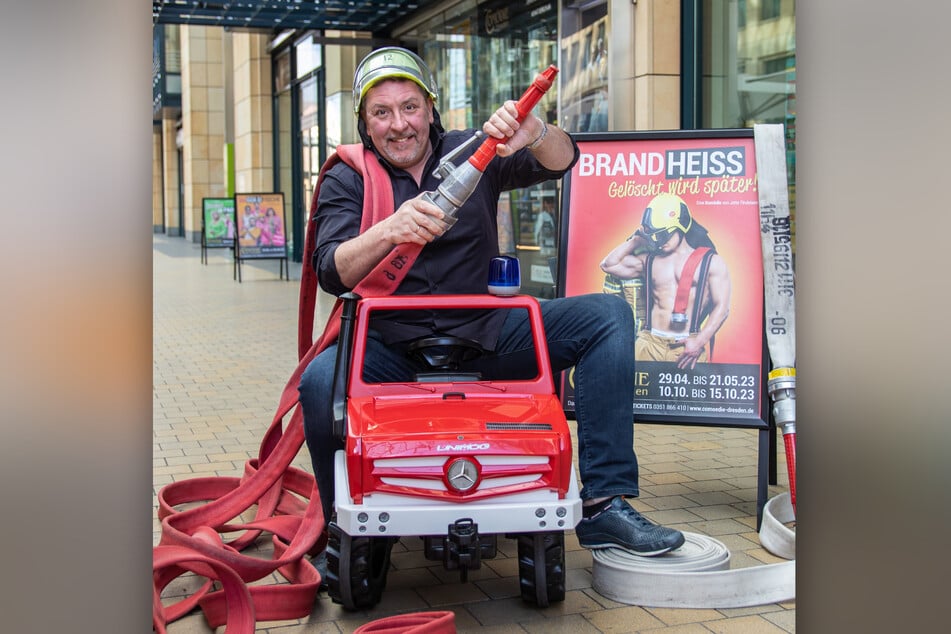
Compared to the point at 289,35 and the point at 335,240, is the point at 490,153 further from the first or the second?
the point at 289,35

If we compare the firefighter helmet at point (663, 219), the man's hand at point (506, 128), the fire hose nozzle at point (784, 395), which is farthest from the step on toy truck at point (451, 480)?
the firefighter helmet at point (663, 219)

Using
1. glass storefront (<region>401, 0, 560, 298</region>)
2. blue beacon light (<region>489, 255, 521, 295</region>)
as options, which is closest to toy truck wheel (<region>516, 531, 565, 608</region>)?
blue beacon light (<region>489, 255, 521, 295</region>)

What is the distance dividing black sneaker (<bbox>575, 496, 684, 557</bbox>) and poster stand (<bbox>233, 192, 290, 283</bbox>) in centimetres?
1376

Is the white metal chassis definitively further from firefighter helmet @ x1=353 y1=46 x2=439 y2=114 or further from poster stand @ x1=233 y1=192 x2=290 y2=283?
poster stand @ x1=233 y1=192 x2=290 y2=283

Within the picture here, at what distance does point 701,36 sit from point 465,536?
19.5 ft

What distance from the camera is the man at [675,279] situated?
4.08m

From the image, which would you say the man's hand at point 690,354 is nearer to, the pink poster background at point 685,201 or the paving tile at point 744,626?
the pink poster background at point 685,201

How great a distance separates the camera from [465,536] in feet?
8.90

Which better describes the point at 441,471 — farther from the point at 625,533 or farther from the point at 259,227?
the point at 259,227

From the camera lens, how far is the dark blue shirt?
342 centimetres

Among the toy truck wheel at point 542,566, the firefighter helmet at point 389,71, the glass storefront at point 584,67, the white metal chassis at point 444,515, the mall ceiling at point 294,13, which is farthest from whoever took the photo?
the mall ceiling at point 294,13

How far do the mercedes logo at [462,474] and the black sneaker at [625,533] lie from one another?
662 mm

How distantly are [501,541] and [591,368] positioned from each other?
83 cm

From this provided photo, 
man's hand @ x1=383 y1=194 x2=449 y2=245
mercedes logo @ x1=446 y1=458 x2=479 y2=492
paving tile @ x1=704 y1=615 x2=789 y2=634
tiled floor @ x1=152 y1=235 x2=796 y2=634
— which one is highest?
man's hand @ x1=383 y1=194 x2=449 y2=245
